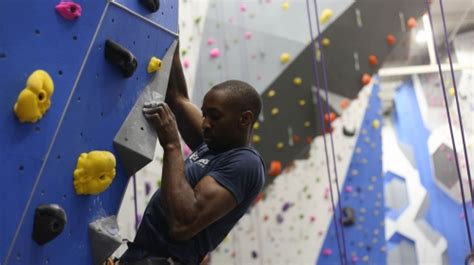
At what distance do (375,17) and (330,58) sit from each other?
424 millimetres

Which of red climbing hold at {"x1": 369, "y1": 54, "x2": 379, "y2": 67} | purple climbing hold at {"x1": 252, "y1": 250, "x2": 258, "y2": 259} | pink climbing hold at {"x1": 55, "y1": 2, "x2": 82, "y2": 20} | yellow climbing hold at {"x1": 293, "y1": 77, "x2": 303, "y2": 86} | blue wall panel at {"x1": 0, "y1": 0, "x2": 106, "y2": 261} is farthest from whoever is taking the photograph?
red climbing hold at {"x1": 369, "y1": 54, "x2": 379, "y2": 67}

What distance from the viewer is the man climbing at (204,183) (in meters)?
1.16

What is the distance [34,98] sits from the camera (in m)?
0.95

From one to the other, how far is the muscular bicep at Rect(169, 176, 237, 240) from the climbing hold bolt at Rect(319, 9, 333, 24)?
6.87 ft

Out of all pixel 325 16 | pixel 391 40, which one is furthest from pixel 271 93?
pixel 391 40

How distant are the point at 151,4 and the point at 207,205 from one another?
540mm

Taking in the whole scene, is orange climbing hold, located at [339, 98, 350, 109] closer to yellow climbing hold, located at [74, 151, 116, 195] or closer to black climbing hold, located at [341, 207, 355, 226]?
black climbing hold, located at [341, 207, 355, 226]

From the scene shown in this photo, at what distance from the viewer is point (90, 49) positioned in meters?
1.10

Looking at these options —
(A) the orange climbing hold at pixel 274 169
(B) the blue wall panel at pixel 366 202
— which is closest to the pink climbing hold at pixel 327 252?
(B) the blue wall panel at pixel 366 202

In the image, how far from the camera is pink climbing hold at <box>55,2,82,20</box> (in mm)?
1037

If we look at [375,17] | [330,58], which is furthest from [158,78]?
[375,17]

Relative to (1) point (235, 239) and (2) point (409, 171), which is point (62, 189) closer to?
(1) point (235, 239)

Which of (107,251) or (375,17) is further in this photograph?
(375,17)

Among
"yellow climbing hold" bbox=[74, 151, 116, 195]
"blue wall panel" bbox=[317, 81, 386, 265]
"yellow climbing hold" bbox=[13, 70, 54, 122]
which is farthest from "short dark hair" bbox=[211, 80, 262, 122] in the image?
"blue wall panel" bbox=[317, 81, 386, 265]
